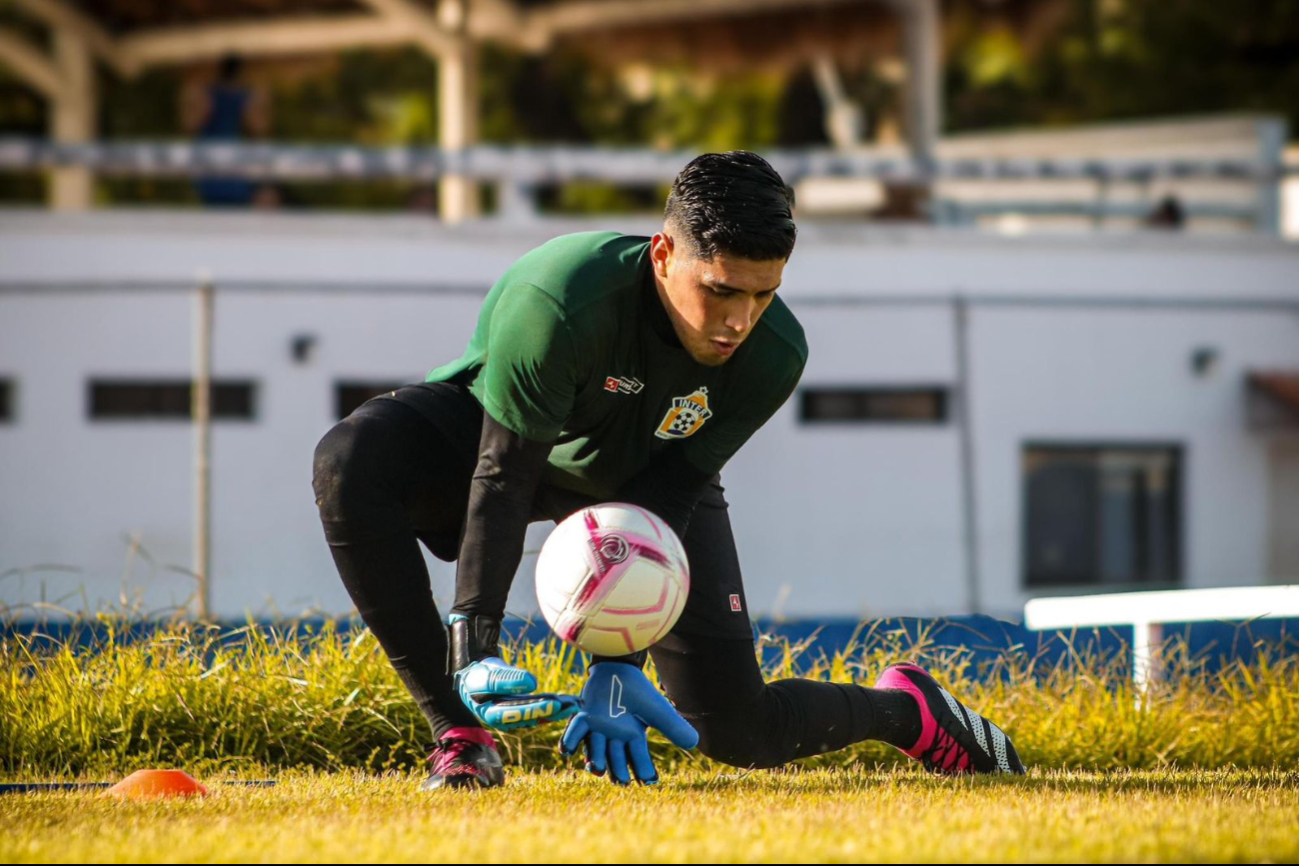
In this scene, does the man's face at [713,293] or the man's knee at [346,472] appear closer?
the man's face at [713,293]

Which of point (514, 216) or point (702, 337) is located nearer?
point (702, 337)

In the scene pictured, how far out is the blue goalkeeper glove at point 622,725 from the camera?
15.9 ft

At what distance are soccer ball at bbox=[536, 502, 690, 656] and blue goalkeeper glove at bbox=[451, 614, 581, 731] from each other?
0.24 metres

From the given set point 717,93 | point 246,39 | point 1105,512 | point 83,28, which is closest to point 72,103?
point 83,28

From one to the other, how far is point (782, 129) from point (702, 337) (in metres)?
12.5

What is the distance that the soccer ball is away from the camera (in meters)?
4.75

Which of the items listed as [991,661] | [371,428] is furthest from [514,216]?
[371,428]

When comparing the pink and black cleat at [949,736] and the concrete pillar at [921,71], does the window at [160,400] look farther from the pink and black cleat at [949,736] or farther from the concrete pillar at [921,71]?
the pink and black cleat at [949,736]

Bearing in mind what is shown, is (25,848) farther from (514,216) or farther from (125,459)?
(514,216)

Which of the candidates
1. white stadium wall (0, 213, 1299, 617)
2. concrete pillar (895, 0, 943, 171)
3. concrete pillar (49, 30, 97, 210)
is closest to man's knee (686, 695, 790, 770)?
white stadium wall (0, 213, 1299, 617)

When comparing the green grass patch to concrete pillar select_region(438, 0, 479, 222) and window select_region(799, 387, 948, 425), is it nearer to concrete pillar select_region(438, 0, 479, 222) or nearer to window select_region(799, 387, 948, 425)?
window select_region(799, 387, 948, 425)

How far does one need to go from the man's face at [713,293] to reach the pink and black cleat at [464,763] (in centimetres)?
139

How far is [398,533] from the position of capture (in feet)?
16.9

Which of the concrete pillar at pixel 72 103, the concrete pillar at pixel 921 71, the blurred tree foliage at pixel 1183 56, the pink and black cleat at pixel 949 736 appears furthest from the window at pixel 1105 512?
the blurred tree foliage at pixel 1183 56
